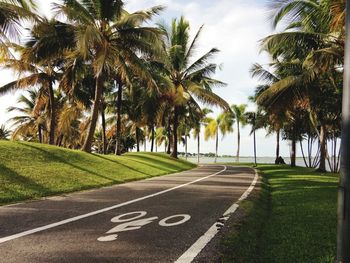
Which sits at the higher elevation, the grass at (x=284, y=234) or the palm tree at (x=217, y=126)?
the palm tree at (x=217, y=126)

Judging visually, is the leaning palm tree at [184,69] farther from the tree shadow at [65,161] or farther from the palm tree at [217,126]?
the palm tree at [217,126]

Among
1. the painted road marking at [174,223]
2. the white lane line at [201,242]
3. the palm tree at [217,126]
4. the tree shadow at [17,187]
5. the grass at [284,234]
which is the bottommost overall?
the grass at [284,234]

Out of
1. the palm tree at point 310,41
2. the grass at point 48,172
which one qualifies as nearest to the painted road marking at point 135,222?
the grass at point 48,172

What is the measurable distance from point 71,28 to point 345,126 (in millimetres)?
18590

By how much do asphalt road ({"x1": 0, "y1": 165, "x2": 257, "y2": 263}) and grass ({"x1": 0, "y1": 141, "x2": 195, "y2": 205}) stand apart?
1.36 meters

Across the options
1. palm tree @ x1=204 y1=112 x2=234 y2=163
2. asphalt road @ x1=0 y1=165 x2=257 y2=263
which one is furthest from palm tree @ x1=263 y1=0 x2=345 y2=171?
palm tree @ x1=204 y1=112 x2=234 y2=163

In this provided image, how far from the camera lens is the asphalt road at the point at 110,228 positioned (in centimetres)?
452

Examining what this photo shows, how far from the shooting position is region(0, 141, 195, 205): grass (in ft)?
33.6

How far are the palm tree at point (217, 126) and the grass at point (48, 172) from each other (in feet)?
141

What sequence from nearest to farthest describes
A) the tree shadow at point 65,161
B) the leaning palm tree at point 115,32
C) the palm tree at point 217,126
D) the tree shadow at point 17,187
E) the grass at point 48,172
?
the tree shadow at point 17,187
the grass at point 48,172
the tree shadow at point 65,161
the leaning palm tree at point 115,32
the palm tree at point 217,126

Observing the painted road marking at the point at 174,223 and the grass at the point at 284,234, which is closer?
the grass at the point at 284,234

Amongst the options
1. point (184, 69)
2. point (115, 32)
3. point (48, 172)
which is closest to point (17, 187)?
point (48, 172)

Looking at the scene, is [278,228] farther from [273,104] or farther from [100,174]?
[273,104]

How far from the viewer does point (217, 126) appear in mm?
63906
